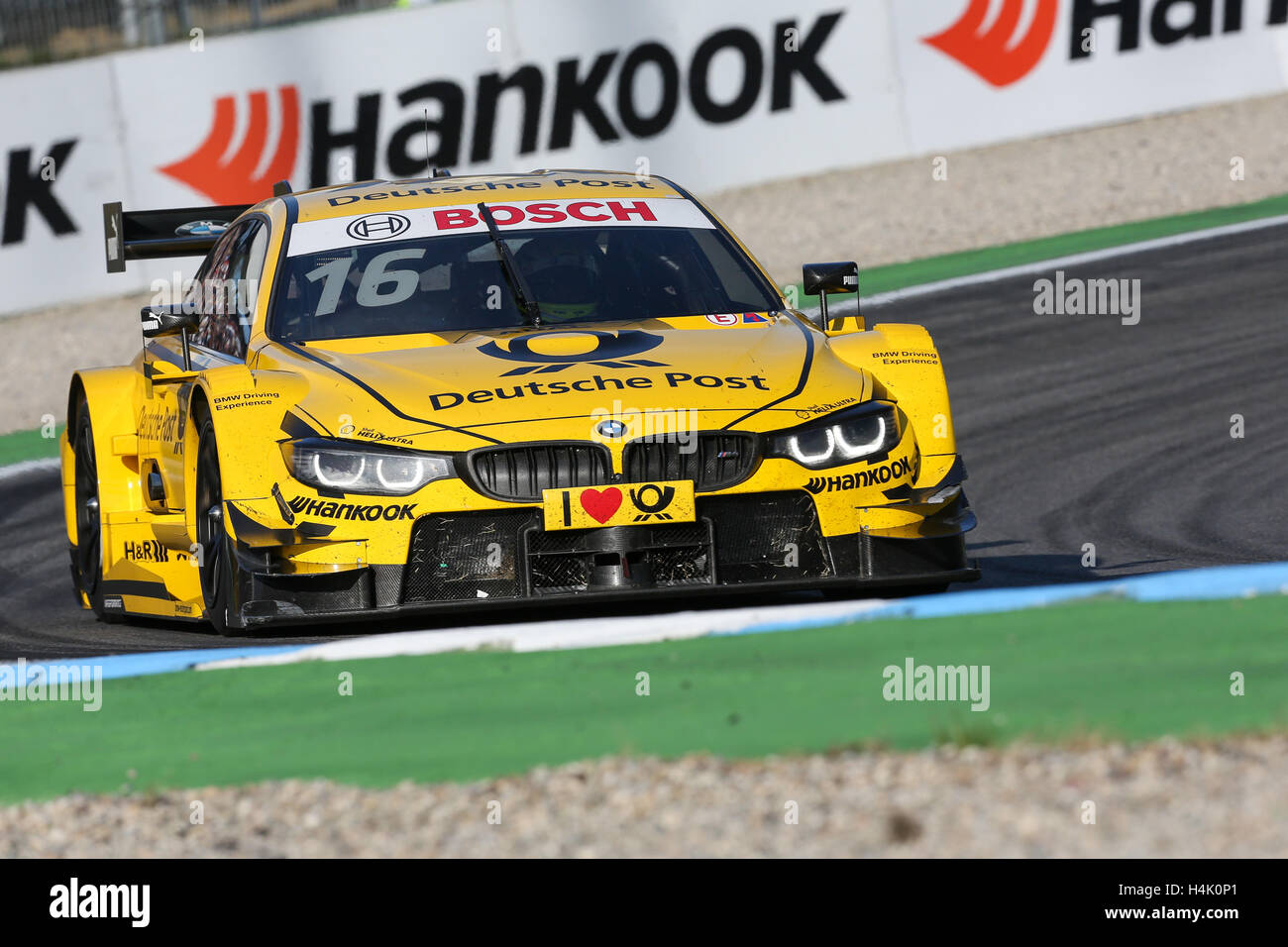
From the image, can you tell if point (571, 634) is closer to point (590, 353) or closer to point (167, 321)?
point (590, 353)

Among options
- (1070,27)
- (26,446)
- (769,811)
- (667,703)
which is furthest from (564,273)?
(1070,27)

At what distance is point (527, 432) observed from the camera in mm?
6293

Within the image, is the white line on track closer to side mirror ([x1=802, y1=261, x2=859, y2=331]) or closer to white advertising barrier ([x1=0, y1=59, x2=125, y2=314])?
side mirror ([x1=802, y1=261, x2=859, y2=331])

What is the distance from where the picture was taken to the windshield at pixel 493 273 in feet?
24.2

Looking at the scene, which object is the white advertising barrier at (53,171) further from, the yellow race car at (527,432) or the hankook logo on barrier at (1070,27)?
the yellow race car at (527,432)

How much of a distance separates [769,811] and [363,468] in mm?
2550

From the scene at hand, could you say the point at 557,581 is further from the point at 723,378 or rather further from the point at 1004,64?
the point at 1004,64

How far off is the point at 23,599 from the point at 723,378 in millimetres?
4072

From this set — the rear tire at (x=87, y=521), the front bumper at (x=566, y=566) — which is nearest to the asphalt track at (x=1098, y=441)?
the rear tire at (x=87, y=521)

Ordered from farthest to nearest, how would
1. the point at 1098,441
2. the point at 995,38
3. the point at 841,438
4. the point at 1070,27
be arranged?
the point at 1070,27
the point at 995,38
the point at 1098,441
the point at 841,438

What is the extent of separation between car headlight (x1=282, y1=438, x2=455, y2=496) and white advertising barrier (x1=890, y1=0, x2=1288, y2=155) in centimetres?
1316

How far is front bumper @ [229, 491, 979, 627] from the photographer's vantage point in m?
6.27
